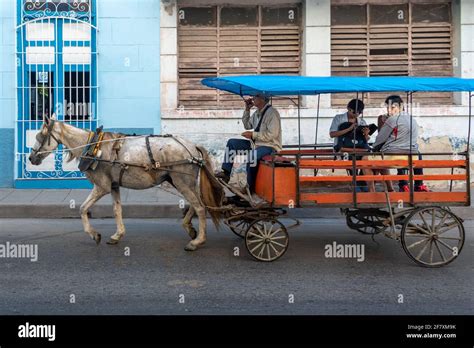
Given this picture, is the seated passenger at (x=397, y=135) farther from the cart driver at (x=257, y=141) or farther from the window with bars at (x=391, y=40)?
the window with bars at (x=391, y=40)

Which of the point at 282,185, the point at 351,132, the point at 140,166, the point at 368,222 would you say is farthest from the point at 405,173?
the point at 140,166

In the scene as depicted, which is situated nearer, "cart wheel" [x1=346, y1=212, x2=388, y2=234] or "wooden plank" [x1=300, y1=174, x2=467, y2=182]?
"wooden plank" [x1=300, y1=174, x2=467, y2=182]

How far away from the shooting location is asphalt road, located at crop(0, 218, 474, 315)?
5.65m

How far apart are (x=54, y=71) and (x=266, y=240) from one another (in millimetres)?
8076

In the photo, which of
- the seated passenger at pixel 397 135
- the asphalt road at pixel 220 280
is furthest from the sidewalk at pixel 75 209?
the seated passenger at pixel 397 135

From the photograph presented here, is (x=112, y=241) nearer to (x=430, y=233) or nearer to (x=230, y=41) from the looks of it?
(x=430, y=233)

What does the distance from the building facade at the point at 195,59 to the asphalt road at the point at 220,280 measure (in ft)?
16.9

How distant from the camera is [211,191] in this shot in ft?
25.6

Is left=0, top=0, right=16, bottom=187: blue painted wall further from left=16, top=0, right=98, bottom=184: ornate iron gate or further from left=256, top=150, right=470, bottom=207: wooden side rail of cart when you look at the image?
left=256, top=150, right=470, bottom=207: wooden side rail of cart

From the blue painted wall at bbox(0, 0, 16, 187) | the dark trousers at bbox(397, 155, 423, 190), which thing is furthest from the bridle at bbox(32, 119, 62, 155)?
the blue painted wall at bbox(0, 0, 16, 187)

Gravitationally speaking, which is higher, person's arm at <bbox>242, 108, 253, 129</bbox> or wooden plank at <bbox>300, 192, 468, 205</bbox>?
person's arm at <bbox>242, 108, 253, 129</bbox>

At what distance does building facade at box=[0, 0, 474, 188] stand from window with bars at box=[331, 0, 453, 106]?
0.07 ft
